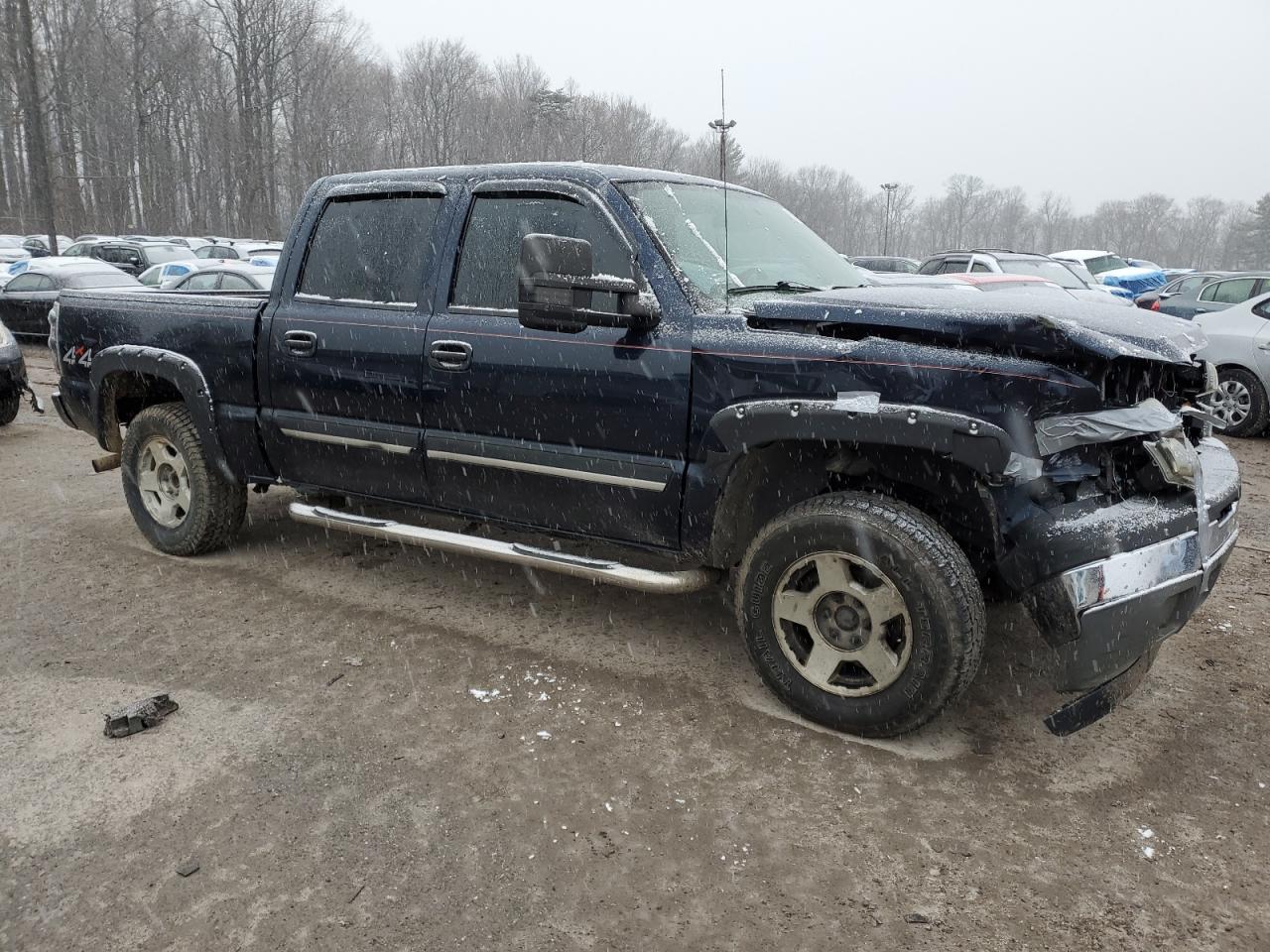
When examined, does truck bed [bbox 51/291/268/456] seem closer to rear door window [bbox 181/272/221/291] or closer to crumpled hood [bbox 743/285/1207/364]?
crumpled hood [bbox 743/285/1207/364]

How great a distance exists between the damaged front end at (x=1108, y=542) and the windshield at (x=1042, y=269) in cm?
1122

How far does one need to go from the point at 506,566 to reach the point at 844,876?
9.88 ft

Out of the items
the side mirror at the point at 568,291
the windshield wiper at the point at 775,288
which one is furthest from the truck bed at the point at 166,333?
the windshield wiper at the point at 775,288

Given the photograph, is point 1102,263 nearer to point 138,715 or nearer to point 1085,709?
point 1085,709

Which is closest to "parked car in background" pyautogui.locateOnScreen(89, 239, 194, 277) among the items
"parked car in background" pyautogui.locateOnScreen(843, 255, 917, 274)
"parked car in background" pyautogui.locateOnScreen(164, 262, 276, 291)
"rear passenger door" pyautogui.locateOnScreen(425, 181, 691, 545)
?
"parked car in background" pyautogui.locateOnScreen(164, 262, 276, 291)

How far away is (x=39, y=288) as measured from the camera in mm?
15906

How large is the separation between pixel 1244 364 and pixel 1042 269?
5150 millimetres

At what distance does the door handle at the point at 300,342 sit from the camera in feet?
14.7

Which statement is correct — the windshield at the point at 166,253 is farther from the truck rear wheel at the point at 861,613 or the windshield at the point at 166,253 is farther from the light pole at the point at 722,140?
the truck rear wheel at the point at 861,613

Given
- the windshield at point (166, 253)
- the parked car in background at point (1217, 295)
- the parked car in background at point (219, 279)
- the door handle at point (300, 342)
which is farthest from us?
the windshield at point (166, 253)

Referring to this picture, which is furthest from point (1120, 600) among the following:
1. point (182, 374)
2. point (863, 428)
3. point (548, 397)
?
point (182, 374)

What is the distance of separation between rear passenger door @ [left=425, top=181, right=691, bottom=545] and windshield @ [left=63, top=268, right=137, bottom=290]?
549 inches

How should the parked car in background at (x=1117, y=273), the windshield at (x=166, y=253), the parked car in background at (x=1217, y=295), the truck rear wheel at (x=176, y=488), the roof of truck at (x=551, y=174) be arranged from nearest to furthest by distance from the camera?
the roof of truck at (x=551, y=174)
the truck rear wheel at (x=176, y=488)
the parked car in background at (x=1217, y=295)
the parked car in background at (x=1117, y=273)
the windshield at (x=166, y=253)

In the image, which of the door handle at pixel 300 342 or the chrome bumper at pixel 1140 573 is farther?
the door handle at pixel 300 342
